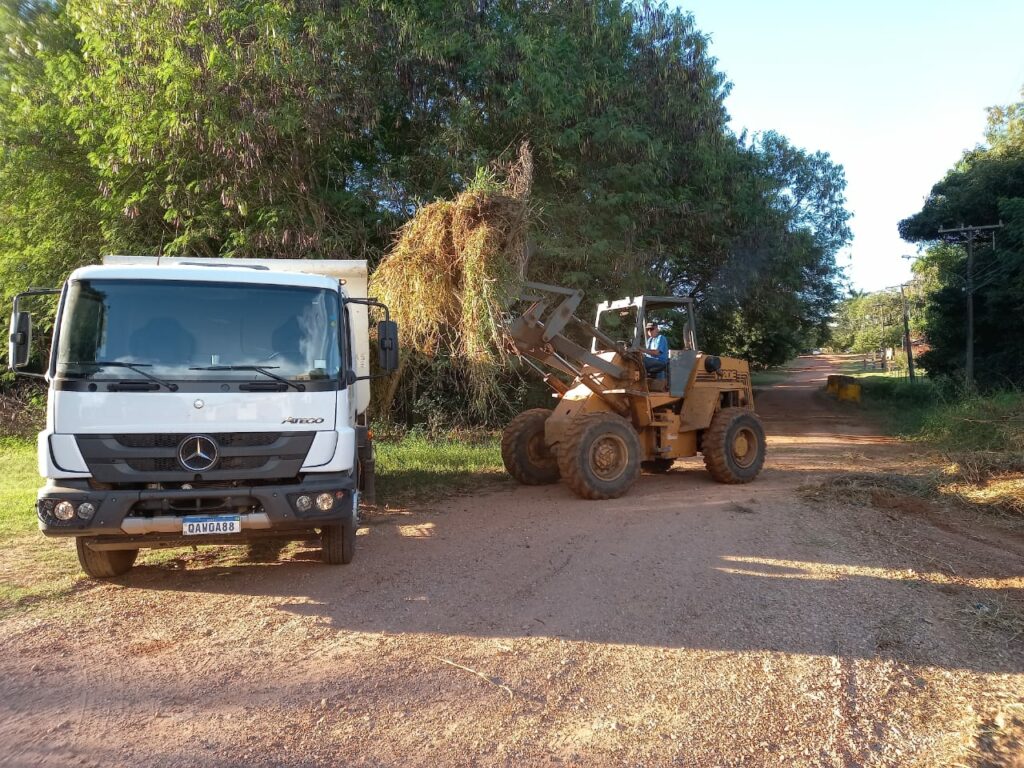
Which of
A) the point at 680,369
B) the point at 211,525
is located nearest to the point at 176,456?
the point at 211,525

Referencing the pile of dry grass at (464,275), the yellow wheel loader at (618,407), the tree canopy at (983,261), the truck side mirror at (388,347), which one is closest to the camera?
the truck side mirror at (388,347)

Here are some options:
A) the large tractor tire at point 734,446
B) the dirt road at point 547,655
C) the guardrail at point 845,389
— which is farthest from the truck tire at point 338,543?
the guardrail at point 845,389

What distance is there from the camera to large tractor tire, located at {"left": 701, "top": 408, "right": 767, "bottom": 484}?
10.4 m

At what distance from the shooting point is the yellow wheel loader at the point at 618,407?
354 inches

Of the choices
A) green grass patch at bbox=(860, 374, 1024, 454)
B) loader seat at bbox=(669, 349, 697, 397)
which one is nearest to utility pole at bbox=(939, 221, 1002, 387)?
green grass patch at bbox=(860, 374, 1024, 454)

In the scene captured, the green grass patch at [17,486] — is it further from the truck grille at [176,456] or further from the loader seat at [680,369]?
the loader seat at [680,369]

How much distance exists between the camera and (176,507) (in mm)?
5223

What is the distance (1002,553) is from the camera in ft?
22.2

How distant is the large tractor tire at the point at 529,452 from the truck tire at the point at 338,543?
407cm

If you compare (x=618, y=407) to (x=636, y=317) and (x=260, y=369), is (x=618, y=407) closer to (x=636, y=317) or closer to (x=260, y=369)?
(x=636, y=317)

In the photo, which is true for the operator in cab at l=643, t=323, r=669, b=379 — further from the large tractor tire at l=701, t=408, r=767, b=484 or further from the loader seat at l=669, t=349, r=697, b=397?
the large tractor tire at l=701, t=408, r=767, b=484

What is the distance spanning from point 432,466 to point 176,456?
21.2 feet

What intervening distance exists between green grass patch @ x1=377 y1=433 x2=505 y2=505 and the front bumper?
12.6 ft

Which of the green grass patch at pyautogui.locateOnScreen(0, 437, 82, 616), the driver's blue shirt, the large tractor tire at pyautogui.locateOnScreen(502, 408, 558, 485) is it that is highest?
the driver's blue shirt
